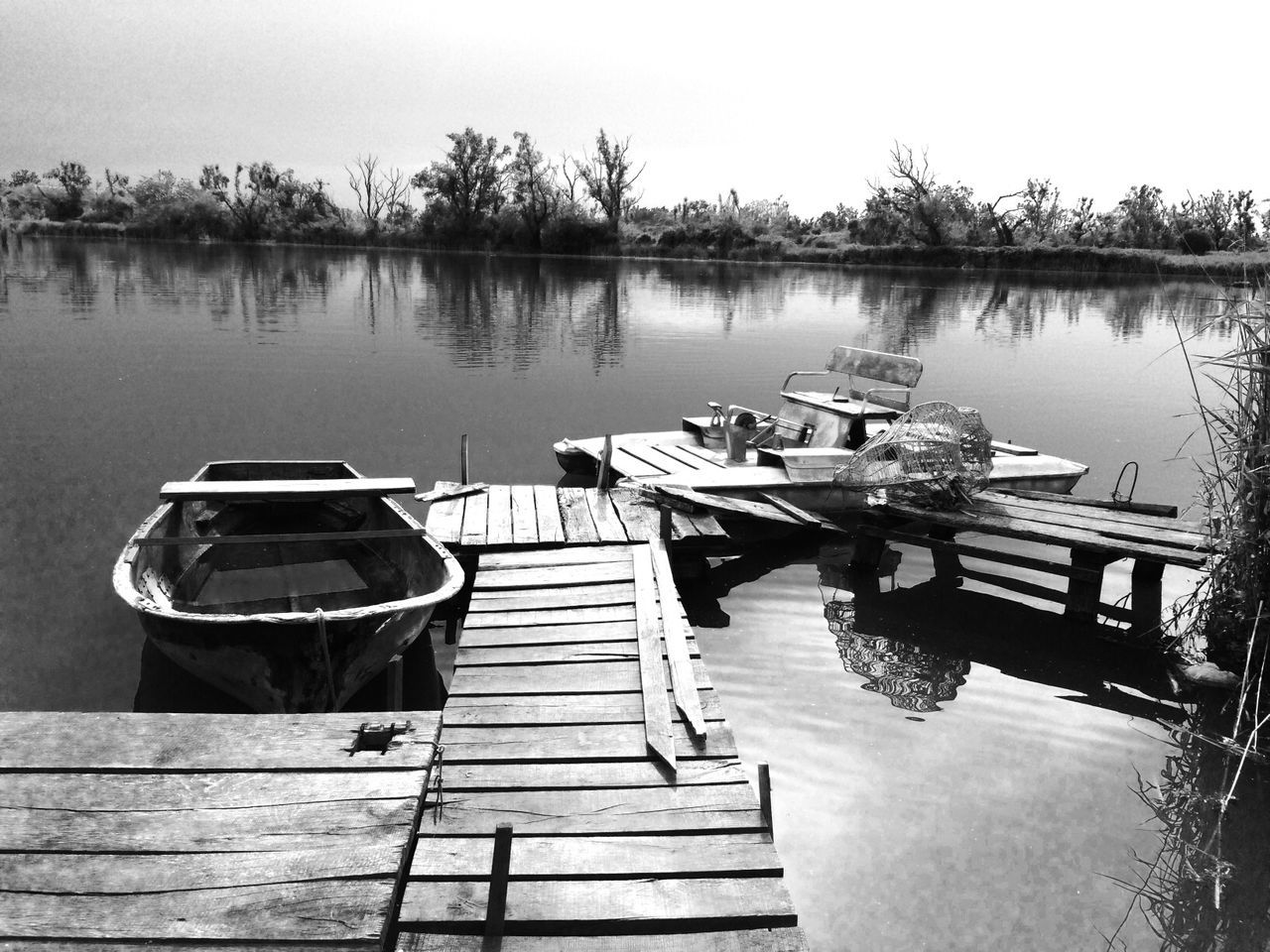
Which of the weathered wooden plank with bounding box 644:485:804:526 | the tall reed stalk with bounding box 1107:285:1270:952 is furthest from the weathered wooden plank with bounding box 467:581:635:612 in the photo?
the tall reed stalk with bounding box 1107:285:1270:952

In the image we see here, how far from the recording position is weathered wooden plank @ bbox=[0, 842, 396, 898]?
2.92 m

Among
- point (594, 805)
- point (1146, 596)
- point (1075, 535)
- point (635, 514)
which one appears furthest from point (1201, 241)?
point (594, 805)

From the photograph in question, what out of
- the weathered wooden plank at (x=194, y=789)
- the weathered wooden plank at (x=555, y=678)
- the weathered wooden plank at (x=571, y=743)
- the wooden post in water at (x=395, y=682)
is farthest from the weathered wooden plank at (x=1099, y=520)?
the weathered wooden plank at (x=194, y=789)

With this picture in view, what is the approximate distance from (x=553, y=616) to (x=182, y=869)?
3.11 m

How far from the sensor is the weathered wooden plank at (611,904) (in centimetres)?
305

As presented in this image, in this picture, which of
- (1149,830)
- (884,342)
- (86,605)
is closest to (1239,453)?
(1149,830)

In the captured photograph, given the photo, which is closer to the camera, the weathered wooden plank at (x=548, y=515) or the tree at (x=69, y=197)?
the weathered wooden plank at (x=548, y=515)

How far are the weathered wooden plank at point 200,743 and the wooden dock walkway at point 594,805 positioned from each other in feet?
0.96

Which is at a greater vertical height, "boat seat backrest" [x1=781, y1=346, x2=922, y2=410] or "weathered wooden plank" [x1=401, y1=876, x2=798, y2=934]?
"boat seat backrest" [x1=781, y1=346, x2=922, y2=410]

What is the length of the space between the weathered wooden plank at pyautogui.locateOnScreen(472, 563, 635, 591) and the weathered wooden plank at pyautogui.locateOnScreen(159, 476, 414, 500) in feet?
3.02

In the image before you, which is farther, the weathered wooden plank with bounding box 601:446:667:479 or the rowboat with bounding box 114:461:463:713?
the weathered wooden plank with bounding box 601:446:667:479

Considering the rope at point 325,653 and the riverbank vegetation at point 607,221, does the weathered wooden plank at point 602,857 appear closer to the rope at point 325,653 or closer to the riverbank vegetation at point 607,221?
the rope at point 325,653

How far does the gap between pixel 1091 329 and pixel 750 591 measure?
2603 cm

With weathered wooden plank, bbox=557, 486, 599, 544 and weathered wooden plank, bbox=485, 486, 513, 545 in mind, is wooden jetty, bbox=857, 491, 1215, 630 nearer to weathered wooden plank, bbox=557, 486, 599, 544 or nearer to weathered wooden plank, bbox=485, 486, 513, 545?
weathered wooden plank, bbox=557, 486, 599, 544
